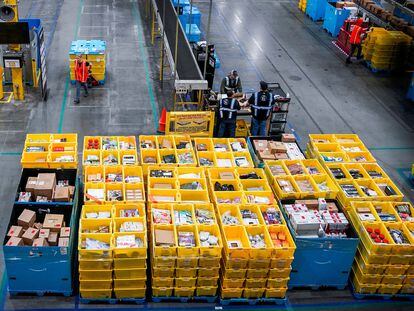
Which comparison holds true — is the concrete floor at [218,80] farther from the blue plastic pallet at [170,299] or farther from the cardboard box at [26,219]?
the cardboard box at [26,219]

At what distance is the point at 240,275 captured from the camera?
31.0ft

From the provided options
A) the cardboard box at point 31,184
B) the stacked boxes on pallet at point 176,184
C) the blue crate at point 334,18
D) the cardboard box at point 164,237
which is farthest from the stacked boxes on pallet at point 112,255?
the blue crate at point 334,18

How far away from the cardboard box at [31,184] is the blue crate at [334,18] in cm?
1712

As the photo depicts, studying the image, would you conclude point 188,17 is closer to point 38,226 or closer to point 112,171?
point 112,171

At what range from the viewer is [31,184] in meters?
10.4

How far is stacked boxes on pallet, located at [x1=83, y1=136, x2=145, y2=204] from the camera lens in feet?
33.8

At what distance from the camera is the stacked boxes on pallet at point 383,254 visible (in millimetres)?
9656

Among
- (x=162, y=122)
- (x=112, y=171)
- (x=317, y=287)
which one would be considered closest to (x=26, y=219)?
(x=112, y=171)

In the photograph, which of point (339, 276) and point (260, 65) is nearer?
point (339, 276)

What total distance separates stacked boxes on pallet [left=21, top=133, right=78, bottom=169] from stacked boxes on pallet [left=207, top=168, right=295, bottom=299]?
3114mm

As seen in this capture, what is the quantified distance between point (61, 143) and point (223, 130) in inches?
173

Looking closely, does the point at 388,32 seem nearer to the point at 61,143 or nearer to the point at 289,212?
the point at 289,212

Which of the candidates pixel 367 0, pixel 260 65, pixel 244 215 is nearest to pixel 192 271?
pixel 244 215

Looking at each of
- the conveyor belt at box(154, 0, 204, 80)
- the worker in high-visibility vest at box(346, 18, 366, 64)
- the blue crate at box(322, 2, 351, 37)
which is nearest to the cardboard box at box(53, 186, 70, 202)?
the conveyor belt at box(154, 0, 204, 80)
